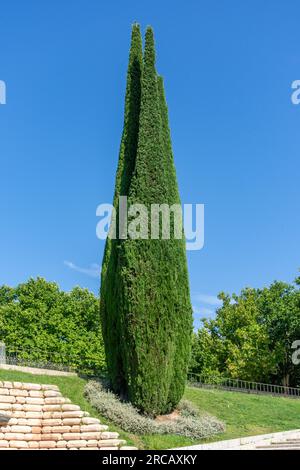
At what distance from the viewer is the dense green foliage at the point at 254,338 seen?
138ft

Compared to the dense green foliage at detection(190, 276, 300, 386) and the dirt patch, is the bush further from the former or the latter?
the dense green foliage at detection(190, 276, 300, 386)

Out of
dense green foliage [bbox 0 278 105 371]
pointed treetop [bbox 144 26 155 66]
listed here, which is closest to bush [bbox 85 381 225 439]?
pointed treetop [bbox 144 26 155 66]

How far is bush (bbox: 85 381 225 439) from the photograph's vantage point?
1675cm

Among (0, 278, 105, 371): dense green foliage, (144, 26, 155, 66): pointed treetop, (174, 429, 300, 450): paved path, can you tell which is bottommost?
(174, 429, 300, 450): paved path

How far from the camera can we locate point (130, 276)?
18312 mm

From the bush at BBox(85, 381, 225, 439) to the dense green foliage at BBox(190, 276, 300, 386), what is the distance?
23.4 metres

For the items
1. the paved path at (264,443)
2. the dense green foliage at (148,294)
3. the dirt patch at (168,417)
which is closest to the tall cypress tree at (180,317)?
the dense green foliage at (148,294)

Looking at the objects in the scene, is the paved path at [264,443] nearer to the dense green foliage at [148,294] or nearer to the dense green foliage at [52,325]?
the dense green foliage at [148,294]

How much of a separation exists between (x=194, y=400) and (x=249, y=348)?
20944 millimetres

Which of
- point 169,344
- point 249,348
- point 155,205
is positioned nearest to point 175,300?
point 169,344

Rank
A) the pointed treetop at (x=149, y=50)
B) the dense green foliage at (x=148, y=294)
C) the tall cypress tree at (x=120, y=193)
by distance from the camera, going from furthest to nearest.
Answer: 1. the pointed treetop at (x=149, y=50)
2. the tall cypress tree at (x=120, y=193)
3. the dense green foliage at (x=148, y=294)

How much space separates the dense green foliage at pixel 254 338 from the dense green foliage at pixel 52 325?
8.75 metres

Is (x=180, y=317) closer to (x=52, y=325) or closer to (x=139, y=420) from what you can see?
(x=139, y=420)

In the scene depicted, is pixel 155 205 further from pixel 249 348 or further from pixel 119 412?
pixel 249 348
